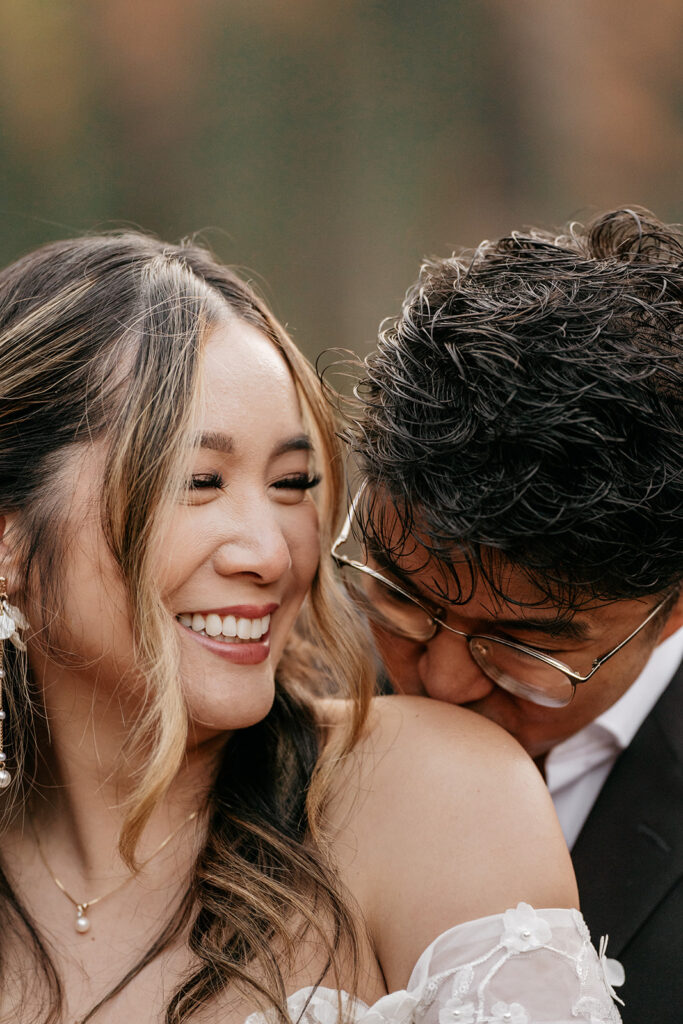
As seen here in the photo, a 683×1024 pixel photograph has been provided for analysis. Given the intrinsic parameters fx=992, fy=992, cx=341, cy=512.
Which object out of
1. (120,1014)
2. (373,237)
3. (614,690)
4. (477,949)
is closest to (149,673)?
(120,1014)

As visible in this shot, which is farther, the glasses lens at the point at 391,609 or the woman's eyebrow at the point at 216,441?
the glasses lens at the point at 391,609

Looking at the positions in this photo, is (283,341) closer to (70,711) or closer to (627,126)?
(70,711)

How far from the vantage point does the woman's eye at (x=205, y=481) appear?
1.81m

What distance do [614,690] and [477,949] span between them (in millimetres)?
808

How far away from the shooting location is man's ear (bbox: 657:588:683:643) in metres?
2.18

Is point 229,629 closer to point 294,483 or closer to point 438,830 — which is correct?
point 294,483

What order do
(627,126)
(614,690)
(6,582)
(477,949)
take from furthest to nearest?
(627,126) < (614,690) < (6,582) < (477,949)

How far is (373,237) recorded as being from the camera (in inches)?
229

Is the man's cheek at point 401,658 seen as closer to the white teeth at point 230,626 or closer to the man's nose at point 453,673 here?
the man's nose at point 453,673

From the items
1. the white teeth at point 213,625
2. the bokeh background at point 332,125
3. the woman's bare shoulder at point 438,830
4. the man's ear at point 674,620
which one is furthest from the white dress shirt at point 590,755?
the bokeh background at point 332,125

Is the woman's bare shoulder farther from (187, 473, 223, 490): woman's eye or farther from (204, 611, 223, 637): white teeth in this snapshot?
(187, 473, 223, 490): woman's eye

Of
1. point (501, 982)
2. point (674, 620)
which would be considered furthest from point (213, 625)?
point (674, 620)

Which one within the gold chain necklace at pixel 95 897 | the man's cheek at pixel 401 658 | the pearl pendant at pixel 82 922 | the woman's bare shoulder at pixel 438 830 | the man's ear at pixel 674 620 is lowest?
the pearl pendant at pixel 82 922

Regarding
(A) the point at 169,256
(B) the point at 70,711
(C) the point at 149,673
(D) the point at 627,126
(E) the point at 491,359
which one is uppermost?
(D) the point at 627,126
